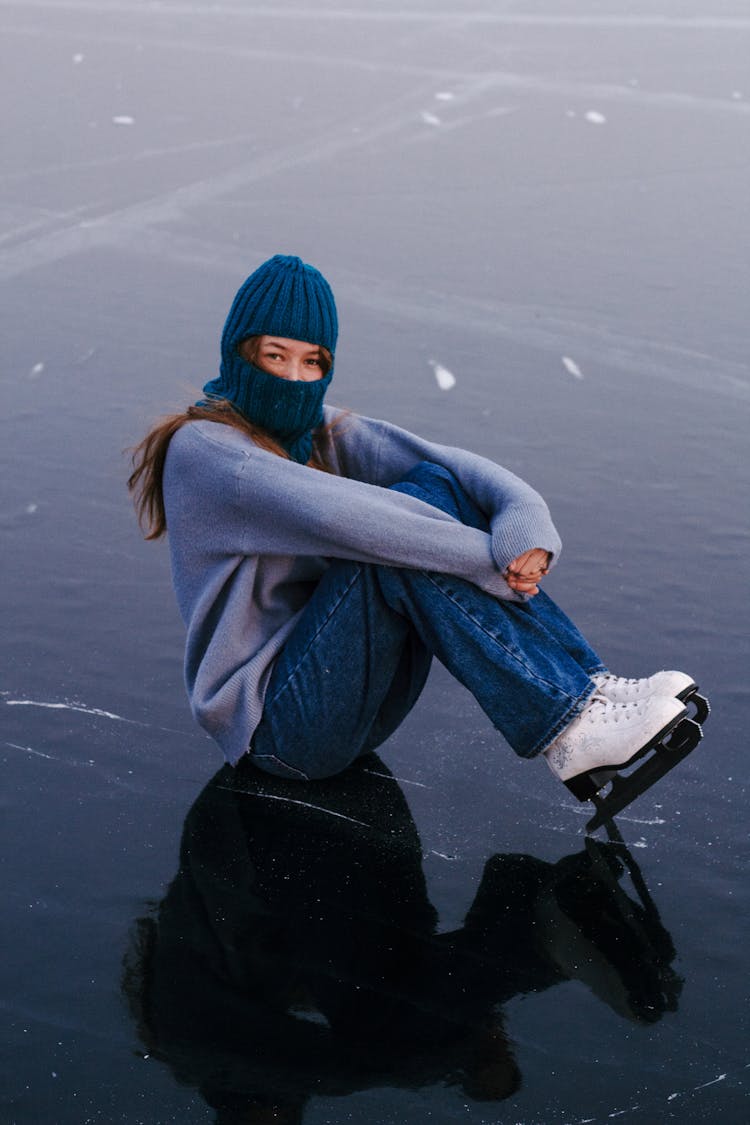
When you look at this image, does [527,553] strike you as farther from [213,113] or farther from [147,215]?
[213,113]

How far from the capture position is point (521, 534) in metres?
2.47

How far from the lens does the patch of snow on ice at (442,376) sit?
504 centimetres

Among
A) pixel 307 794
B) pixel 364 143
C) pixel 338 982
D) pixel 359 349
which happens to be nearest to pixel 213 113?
pixel 364 143

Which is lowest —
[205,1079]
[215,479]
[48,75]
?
[48,75]

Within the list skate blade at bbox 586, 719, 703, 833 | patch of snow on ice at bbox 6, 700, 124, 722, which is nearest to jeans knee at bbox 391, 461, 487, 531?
skate blade at bbox 586, 719, 703, 833

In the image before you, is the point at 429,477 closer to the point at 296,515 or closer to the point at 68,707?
the point at 296,515

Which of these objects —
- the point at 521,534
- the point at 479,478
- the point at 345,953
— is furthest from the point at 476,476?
the point at 345,953

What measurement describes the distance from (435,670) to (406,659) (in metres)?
0.64

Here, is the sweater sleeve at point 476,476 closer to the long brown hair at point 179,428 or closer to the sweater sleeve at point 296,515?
the sweater sleeve at point 296,515

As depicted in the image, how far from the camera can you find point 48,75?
9406 mm

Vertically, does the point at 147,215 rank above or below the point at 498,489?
below

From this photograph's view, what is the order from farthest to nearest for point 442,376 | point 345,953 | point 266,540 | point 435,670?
point 442,376, point 435,670, point 266,540, point 345,953

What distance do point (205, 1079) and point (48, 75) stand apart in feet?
27.7

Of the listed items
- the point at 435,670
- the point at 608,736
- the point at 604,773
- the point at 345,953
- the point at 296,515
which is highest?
the point at 296,515
